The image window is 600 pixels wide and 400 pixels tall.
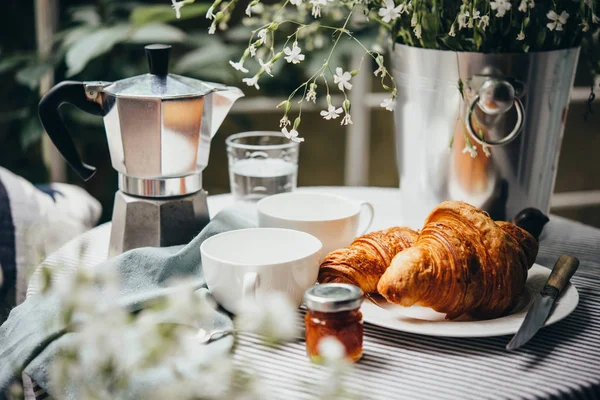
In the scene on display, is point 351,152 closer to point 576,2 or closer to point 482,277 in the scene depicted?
point 576,2

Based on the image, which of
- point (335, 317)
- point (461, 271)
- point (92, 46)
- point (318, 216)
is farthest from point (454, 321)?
point (92, 46)

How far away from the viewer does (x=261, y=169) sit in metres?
1.23

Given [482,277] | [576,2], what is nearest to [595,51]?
[576,2]

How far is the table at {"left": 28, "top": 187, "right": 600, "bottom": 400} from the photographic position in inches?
28.1

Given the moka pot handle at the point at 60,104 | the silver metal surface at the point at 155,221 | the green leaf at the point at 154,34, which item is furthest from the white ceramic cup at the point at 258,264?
the green leaf at the point at 154,34

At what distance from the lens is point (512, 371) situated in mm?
744

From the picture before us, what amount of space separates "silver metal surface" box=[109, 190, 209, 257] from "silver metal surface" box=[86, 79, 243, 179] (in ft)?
0.13

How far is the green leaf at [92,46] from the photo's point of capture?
168 cm

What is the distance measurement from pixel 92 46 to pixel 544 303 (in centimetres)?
126

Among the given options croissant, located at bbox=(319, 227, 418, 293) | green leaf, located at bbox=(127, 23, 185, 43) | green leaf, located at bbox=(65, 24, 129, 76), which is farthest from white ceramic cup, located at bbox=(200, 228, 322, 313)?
green leaf, located at bbox=(127, 23, 185, 43)

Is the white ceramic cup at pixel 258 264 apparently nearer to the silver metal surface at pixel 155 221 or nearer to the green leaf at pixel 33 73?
the silver metal surface at pixel 155 221

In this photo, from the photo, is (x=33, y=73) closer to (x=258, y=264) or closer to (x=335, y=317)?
(x=258, y=264)

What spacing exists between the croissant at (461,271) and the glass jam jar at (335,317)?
0.08 m

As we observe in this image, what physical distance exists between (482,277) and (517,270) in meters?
0.05
